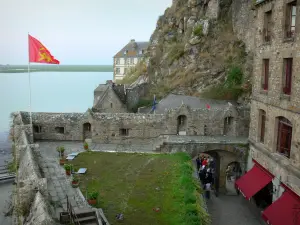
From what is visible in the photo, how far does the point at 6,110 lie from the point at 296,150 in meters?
62.4

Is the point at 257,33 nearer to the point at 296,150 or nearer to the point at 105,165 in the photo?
the point at 296,150

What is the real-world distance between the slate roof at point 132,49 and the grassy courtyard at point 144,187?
62.5m

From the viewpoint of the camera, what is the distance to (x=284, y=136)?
1866cm

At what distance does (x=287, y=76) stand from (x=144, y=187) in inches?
408

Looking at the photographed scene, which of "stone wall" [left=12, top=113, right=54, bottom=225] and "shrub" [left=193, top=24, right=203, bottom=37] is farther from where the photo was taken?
"shrub" [left=193, top=24, right=203, bottom=37]

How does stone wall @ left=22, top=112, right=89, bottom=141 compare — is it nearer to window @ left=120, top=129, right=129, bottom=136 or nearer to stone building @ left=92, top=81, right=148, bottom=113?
window @ left=120, top=129, right=129, bottom=136

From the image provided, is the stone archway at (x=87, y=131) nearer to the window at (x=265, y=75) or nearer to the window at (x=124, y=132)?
the window at (x=124, y=132)

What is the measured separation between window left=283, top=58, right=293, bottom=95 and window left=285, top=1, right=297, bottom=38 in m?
1.44

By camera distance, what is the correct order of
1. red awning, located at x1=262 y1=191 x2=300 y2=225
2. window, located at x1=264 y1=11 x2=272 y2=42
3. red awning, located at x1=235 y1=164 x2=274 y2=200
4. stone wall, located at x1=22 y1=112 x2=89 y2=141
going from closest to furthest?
red awning, located at x1=262 y1=191 x2=300 y2=225 < red awning, located at x1=235 y1=164 x2=274 y2=200 < window, located at x1=264 y1=11 x2=272 y2=42 < stone wall, located at x1=22 y1=112 x2=89 y2=141

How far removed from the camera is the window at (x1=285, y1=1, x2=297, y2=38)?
17750 millimetres

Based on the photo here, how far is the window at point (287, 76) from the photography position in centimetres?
1792

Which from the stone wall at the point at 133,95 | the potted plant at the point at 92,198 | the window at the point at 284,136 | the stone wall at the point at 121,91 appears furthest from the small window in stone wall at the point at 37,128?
the window at the point at 284,136

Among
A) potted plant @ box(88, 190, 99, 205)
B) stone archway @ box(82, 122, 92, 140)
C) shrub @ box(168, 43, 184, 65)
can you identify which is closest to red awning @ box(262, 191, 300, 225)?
Result: potted plant @ box(88, 190, 99, 205)

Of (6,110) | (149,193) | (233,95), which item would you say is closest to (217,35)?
(233,95)
